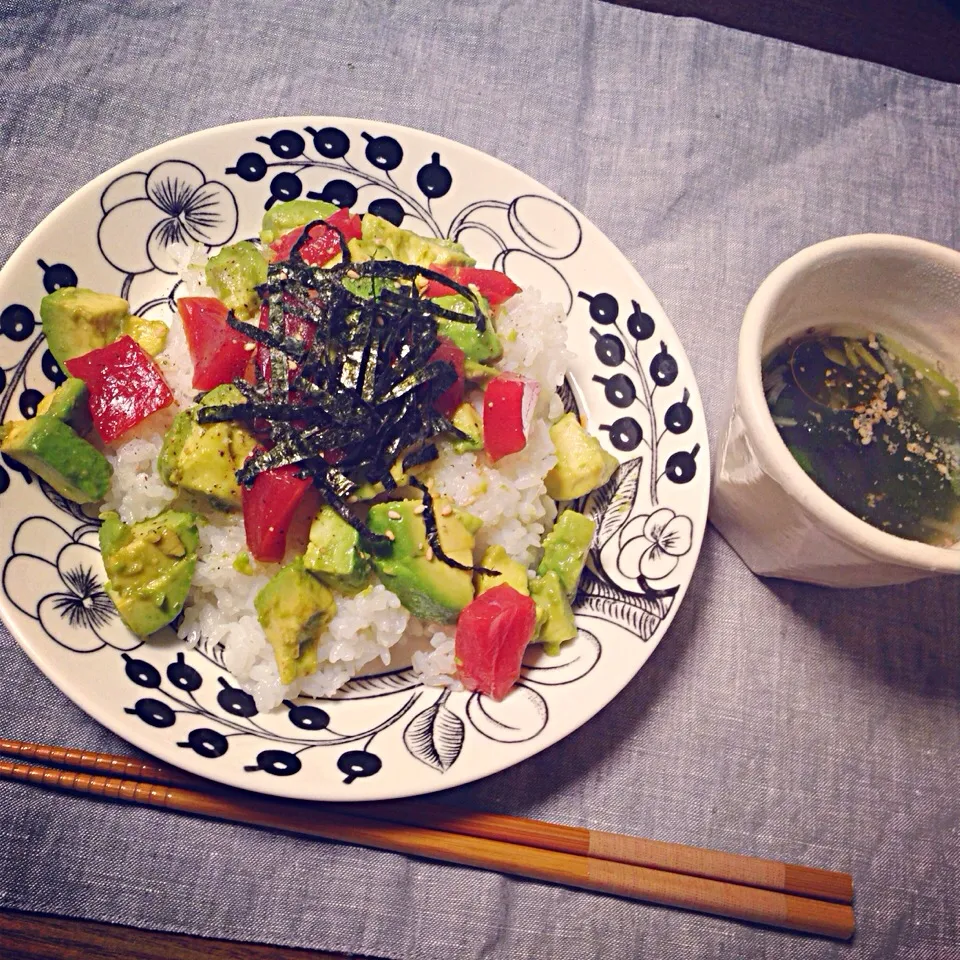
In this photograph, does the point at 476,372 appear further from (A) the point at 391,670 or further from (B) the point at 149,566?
(B) the point at 149,566

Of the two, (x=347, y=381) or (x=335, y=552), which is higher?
(x=347, y=381)

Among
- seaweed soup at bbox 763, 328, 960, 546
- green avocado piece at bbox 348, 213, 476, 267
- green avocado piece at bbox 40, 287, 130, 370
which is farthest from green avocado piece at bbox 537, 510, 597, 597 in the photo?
green avocado piece at bbox 40, 287, 130, 370

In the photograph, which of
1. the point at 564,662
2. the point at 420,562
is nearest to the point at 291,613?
the point at 420,562

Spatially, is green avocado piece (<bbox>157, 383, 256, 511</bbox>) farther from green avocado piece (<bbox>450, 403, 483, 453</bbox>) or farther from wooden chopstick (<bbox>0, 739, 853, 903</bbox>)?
wooden chopstick (<bbox>0, 739, 853, 903</bbox>)

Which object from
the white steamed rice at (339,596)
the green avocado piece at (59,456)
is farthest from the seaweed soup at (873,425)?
the green avocado piece at (59,456)

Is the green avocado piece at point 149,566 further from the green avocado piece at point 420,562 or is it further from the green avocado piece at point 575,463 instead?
the green avocado piece at point 575,463

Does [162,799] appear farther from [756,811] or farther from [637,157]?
[637,157]

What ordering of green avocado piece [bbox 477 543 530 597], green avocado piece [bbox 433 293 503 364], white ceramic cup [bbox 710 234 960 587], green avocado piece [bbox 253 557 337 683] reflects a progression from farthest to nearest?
green avocado piece [bbox 433 293 503 364]
green avocado piece [bbox 477 543 530 597]
green avocado piece [bbox 253 557 337 683]
white ceramic cup [bbox 710 234 960 587]
